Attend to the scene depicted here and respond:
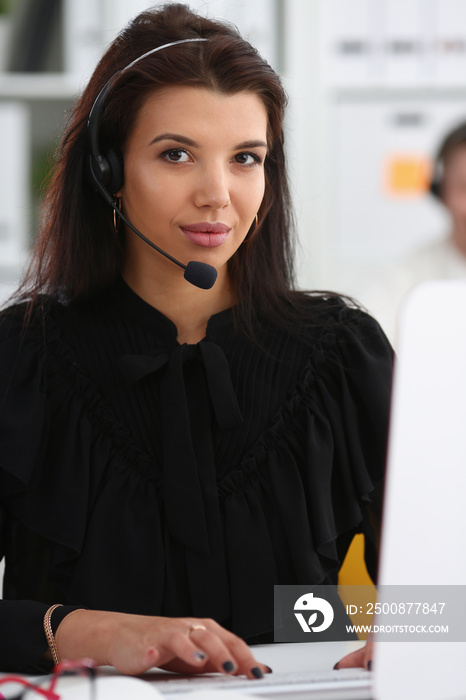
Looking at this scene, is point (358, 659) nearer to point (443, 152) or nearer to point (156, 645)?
point (156, 645)

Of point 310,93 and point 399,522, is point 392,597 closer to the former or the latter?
point 399,522

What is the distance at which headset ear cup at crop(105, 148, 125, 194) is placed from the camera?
113cm

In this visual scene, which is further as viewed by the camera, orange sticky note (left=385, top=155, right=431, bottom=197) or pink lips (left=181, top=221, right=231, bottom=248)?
orange sticky note (left=385, top=155, right=431, bottom=197)

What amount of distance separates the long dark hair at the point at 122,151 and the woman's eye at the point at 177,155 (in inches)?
3.2

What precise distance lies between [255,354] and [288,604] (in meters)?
0.33

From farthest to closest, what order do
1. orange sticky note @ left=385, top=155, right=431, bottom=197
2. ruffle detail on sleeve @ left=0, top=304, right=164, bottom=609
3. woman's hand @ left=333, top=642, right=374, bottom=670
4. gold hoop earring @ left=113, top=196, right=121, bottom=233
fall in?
orange sticky note @ left=385, top=155, right=431, bottom=197
gold hoop earring @ left=113, top=196, right=121, bottom=233
ruffle detail on sleeve @ left=0, top=304, right=164, bottom=609
woman's hand @ left=333, top=642, right=374, bottom=670

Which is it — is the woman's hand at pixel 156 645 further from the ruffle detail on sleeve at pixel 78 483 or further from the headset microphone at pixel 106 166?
the headset microphone at pixel 106 166

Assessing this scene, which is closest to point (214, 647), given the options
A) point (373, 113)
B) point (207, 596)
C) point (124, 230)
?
point (207, 596)

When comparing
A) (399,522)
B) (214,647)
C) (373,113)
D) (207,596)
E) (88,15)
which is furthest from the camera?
(373,113)

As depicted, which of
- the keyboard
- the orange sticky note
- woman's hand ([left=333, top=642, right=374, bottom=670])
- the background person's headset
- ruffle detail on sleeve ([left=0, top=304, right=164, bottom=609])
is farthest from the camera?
the orange sticky note

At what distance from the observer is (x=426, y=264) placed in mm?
2840

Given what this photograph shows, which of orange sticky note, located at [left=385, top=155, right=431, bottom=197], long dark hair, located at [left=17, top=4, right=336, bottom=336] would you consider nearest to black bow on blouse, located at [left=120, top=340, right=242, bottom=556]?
long dark hair, located at [left=17, top=4, right=336, bottom=336]

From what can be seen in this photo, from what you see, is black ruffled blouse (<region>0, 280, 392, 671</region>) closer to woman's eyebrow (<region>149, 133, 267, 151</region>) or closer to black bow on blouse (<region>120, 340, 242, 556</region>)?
black bow on blouse (<region>120, 340, 242, 556</region>)

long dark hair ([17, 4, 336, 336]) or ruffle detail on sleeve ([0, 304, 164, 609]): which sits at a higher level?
long dark hair ([17, 4, 336, 336])
